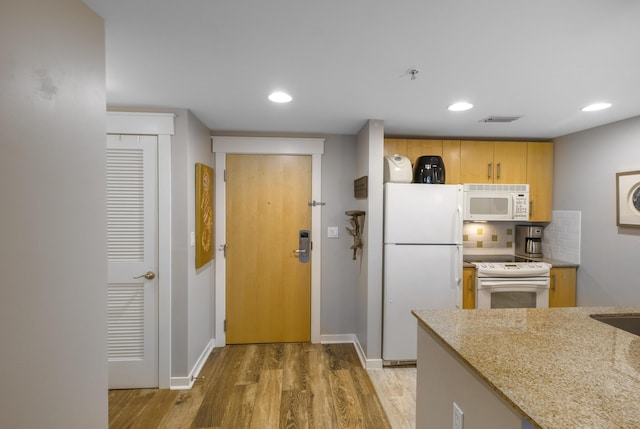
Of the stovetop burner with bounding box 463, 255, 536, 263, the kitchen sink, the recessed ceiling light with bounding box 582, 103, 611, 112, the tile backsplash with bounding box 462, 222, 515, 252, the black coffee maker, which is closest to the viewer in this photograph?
the kitchen sink

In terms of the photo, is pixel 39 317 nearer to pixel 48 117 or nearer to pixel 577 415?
pixel 48 117

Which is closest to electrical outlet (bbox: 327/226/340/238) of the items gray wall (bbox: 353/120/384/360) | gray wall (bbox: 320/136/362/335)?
gray wall (bbox: 320/136/362/335)

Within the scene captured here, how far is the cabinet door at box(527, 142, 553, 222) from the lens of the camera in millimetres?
3379

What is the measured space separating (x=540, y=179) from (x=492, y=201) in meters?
0.63

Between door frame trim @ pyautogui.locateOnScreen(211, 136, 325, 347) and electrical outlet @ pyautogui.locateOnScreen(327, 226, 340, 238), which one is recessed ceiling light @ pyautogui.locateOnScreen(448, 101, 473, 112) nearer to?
door frame trim @ pyautogui.locateOnScreen(211, 136, 325, 347)

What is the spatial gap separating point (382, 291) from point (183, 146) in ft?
6.79

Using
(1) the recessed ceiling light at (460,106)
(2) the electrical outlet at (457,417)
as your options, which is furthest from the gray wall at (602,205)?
(2) the electrical outlet at (457,417)

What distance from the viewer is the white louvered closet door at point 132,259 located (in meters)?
2.46

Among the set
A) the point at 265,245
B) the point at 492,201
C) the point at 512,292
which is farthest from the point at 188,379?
the point at 492,201

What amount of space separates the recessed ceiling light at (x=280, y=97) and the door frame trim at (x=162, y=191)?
32.5 inches

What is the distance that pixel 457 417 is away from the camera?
122cm

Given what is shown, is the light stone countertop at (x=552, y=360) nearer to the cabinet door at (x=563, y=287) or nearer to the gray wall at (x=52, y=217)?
the gray wall at (x=52, y=217)

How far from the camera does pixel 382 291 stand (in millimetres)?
2896

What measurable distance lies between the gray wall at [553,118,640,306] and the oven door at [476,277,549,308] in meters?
0.41
